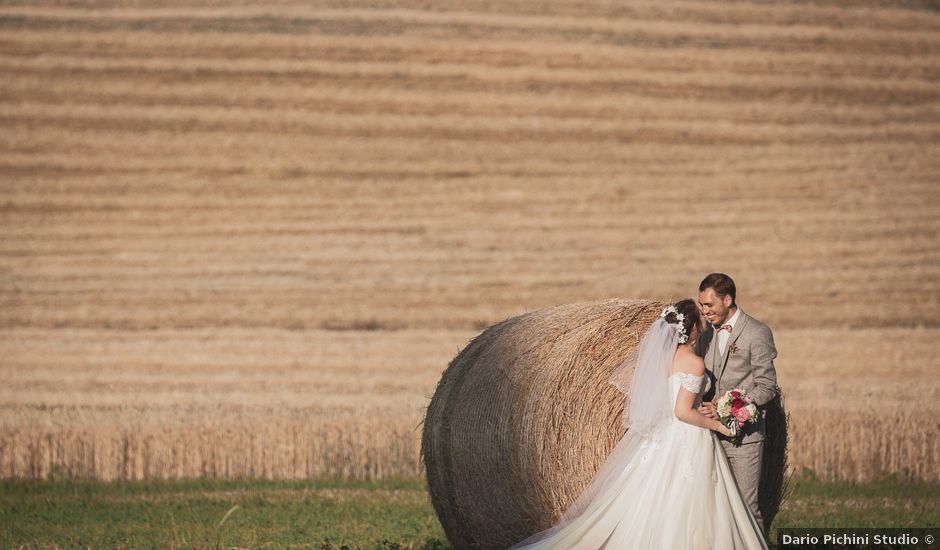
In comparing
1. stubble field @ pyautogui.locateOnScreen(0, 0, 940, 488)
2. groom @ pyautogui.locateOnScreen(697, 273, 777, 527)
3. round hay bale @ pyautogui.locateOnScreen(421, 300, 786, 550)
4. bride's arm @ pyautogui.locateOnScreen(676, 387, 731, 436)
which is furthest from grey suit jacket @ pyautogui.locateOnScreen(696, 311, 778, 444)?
stubble field @ pyautogui.locateOnScreen(0, 0, 940, 488)

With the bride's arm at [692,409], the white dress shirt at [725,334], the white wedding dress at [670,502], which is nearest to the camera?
the white wedding dress at [670,502]

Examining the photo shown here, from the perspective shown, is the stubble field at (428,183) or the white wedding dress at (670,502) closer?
the white wedding dress at (670,502)

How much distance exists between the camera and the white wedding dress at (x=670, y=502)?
338 inches

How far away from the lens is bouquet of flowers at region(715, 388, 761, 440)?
28.4 ft

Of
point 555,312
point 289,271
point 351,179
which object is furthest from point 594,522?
point 351,179

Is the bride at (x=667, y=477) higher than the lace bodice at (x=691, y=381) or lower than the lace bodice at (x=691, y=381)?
lower

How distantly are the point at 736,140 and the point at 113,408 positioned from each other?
12.9 meters

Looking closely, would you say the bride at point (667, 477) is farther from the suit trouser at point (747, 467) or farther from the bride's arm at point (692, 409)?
the suit trouser at point (747, 467)

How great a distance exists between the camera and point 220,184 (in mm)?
25812

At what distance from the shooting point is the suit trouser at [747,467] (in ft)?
29.4

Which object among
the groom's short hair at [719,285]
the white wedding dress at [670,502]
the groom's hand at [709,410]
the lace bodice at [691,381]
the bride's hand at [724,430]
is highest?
the groom's short hair at [719,285]

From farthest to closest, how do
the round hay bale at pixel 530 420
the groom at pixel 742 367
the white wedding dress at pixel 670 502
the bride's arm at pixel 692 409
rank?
the round hay bale at pixel 530 420
the groom at pixel 742 367
the bride's arm at pixel 692 409
the white wedding dress at pixel 670 502

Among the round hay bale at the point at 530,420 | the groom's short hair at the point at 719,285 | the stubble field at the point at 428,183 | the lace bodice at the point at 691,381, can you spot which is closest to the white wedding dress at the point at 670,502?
the lace bodice at the point at 691,381

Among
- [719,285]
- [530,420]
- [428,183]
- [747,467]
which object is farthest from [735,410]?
[428,183]
